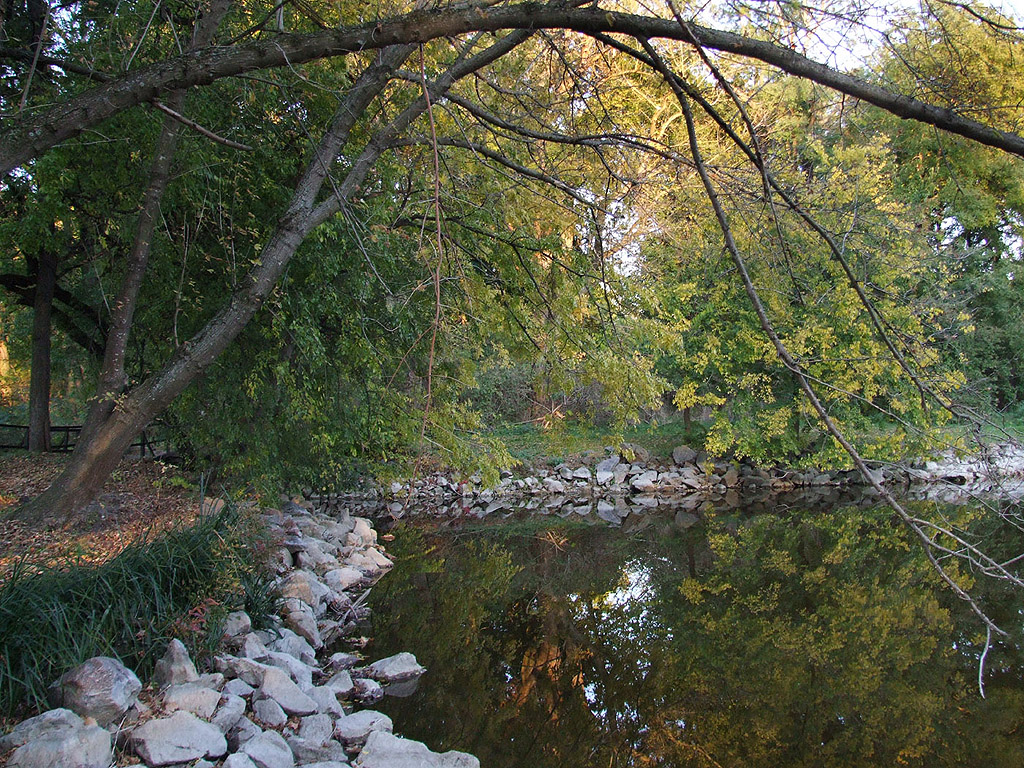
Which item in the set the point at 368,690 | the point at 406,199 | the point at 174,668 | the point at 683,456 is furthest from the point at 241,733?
the point at 683,456

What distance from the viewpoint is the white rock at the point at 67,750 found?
2988mm

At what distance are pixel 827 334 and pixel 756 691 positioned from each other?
927 centimetres

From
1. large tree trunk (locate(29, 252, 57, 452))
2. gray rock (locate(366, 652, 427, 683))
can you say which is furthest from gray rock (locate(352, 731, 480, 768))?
large tree trunk (locate(29, 252, 57, 452))

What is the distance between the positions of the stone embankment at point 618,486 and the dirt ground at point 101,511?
494 centimetres

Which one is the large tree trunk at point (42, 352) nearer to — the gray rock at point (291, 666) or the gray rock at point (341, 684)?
the gray rock at point (291, 666)

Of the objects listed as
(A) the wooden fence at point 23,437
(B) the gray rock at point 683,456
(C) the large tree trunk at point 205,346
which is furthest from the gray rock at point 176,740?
(B) the gray rock at point 683,456

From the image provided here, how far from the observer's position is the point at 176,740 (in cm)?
353

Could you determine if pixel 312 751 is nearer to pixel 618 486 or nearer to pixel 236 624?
pixel 236 624

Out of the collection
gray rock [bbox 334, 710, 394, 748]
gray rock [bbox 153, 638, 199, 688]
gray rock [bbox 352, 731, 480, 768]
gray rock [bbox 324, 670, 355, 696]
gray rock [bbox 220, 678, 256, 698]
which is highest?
gray rock [bbox 153, 638, 199, 688]

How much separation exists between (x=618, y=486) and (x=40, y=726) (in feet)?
41.6

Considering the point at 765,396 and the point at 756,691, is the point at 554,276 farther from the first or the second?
the point at 765,396

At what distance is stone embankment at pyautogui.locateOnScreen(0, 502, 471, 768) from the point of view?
3.26m

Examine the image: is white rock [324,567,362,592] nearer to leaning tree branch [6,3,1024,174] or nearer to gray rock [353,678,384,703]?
gray rock [353,678,384,703]

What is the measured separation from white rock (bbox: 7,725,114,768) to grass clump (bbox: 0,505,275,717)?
1.35 feet
